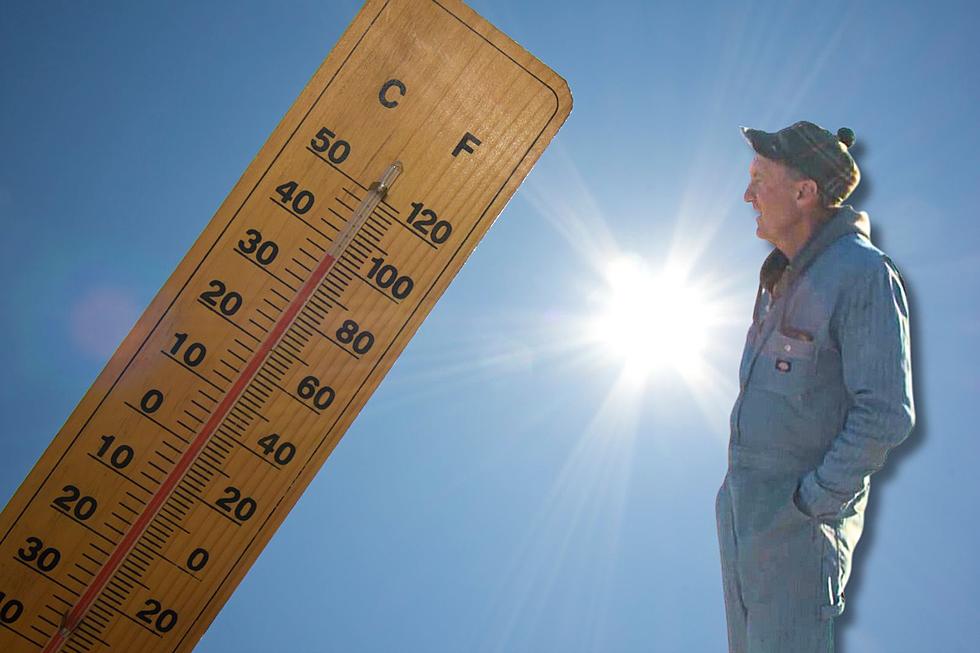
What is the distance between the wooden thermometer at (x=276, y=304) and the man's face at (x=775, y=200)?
673 millimetres

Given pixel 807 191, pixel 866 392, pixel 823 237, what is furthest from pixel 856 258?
pixel 866 392

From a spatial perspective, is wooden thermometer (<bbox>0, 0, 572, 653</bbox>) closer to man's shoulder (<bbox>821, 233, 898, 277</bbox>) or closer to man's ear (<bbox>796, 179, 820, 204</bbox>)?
man's ear (<bbox>796, 179, 820, 204</bbox>)

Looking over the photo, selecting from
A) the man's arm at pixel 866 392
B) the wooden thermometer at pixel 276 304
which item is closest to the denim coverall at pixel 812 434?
the man's arm at pixel 866 392

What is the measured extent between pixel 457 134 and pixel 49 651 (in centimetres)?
194

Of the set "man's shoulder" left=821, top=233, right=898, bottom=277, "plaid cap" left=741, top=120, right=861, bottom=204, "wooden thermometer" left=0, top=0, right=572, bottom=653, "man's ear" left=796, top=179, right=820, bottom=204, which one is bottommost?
"wooden thermometer" left=0, top=0, right=572, bottom=653

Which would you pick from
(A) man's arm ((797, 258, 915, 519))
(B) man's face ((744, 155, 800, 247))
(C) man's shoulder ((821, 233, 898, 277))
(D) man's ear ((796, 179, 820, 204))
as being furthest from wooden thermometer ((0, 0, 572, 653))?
(A) man's arm ((797, 258, 915, 519))

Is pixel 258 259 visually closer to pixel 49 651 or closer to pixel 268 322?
pixel 268 322

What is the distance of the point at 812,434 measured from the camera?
8.15ft

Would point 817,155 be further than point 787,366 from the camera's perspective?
Yes

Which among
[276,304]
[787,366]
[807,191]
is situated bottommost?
[276,304]

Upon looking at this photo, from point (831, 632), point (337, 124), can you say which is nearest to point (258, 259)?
point (337, 124)

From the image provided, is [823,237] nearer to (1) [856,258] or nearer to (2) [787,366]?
(1) [856,258]

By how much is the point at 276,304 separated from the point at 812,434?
161 cm

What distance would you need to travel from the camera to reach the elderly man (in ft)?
7.68
